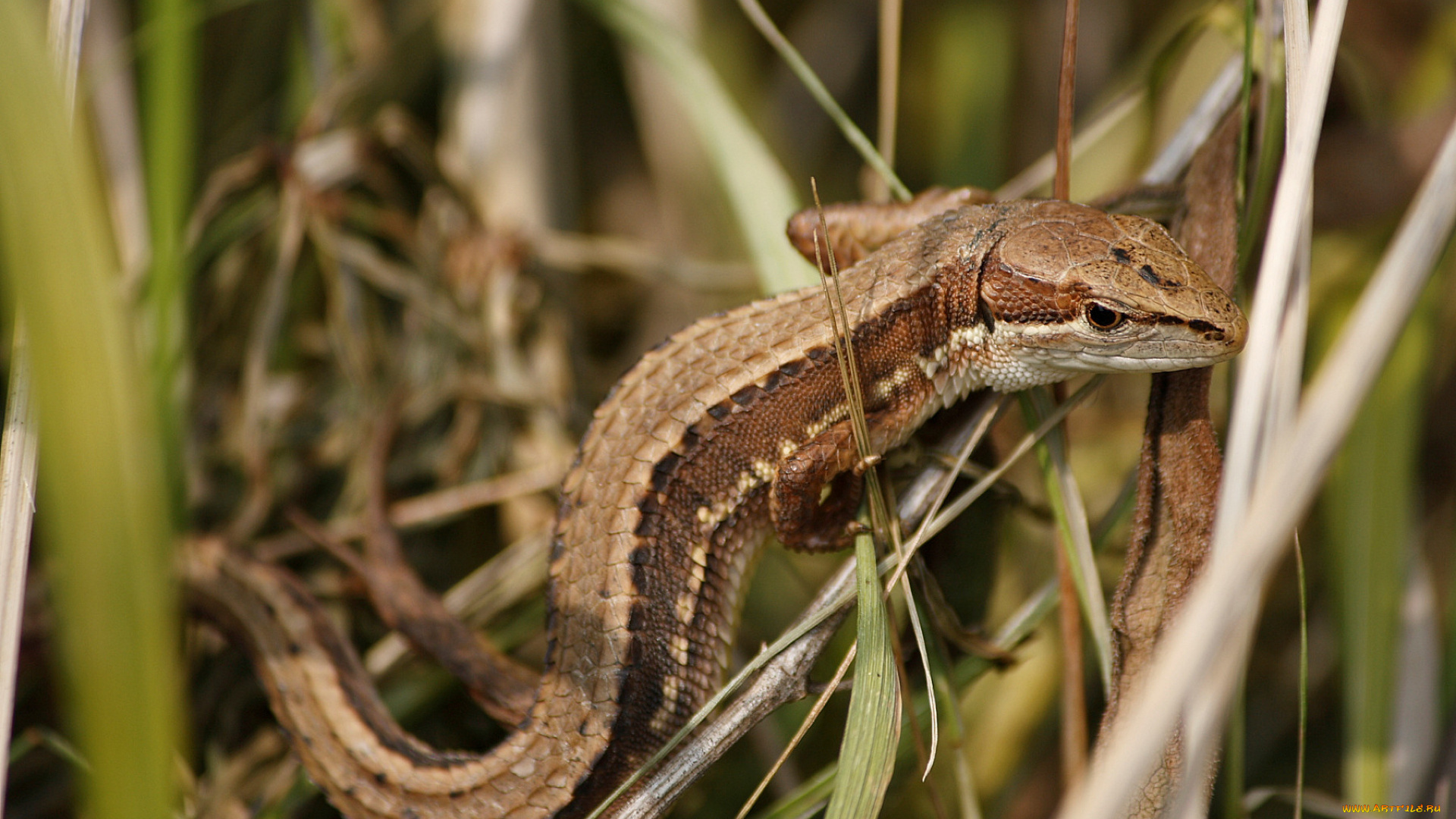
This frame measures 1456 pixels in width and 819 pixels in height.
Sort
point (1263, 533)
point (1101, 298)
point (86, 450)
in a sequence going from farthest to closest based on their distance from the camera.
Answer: point (1101, 298) < point (1263, 533) < point (86, 450)

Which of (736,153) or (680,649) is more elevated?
(736,153)

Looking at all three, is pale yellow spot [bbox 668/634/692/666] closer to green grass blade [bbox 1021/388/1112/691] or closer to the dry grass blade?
green grass blade [bbox 1021/388/1112/691]

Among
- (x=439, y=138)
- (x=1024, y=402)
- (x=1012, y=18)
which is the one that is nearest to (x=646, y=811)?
(x=1024, y=402)

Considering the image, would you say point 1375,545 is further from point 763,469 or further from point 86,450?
point 86,450

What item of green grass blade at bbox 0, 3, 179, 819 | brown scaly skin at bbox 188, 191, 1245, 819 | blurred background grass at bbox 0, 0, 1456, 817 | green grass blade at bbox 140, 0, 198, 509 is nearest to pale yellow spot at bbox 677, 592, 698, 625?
brown scaly skin at bbox 188, 191, 1245, 819

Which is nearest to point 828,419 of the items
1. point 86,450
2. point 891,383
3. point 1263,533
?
point 891,383

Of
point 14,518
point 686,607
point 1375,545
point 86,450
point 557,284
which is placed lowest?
point 1375,545

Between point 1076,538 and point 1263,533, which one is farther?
point 1076,538
